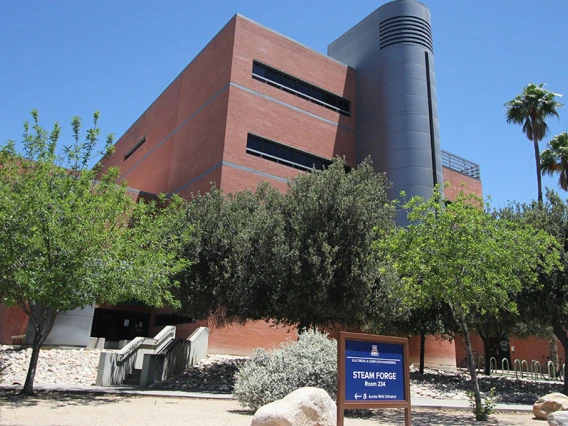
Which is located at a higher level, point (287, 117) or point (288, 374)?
point (287, 117)

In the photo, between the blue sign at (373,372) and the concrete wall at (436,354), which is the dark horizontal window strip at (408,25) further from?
the blue sign at (373,372)

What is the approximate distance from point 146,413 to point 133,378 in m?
9.43

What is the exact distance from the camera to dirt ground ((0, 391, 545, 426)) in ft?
28.9

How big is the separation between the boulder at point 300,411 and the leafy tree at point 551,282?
12784mm

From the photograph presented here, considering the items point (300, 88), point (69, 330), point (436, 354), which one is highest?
point (300, 88)

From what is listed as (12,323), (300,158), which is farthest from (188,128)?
(12,323)

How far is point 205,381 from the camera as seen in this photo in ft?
57.7

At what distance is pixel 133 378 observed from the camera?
18625 millimetres

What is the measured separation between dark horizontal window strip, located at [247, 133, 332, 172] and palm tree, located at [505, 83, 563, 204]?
12.7m

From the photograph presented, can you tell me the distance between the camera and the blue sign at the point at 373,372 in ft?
23.0

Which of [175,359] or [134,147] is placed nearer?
[175,359]

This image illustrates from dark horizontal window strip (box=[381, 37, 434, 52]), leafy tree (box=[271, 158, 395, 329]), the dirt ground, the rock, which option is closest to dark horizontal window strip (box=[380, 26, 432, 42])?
dark horizontal window strip (box=[381, 37, 434, 52])

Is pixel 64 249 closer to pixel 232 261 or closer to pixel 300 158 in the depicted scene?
pixel 232 261

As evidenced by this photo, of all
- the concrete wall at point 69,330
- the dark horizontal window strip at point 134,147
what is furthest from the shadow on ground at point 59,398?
the dark horizontal window strip at point 134,147
